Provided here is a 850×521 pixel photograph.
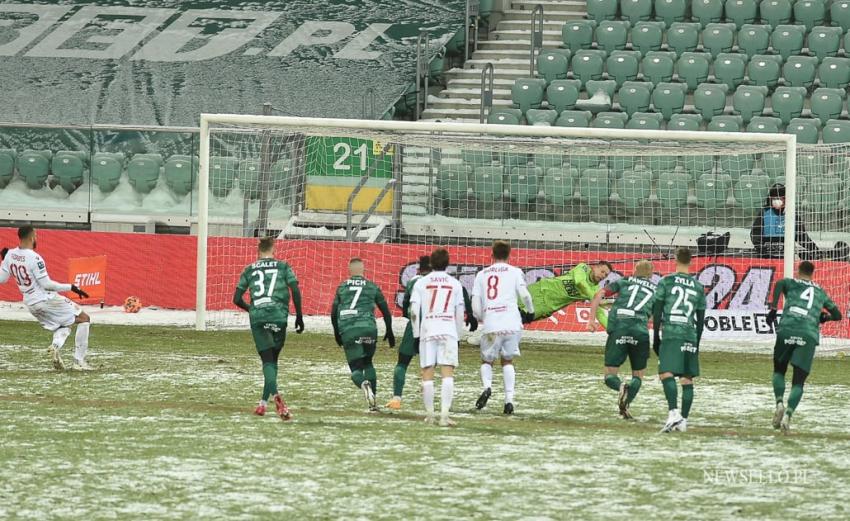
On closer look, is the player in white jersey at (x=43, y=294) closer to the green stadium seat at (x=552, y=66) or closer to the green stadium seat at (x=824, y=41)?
the green stadium seat at (x=552, y=66)

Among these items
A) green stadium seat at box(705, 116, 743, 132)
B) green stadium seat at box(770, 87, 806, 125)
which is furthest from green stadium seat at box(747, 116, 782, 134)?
A: green stadium seat at box(770, 87, 806, 125)

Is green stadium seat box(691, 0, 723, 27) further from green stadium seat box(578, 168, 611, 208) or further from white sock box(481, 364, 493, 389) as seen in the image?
white sock box(481, 364, 493, 389)

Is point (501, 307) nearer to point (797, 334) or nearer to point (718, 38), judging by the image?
point (797, 334)

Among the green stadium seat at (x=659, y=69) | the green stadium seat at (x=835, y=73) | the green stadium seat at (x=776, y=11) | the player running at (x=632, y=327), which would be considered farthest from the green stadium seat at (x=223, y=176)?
the green stadium seat at (x=776, y=11)

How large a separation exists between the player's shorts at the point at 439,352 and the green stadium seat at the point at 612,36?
15.9 meters

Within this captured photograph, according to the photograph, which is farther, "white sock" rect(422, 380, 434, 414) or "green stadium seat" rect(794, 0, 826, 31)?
"green stadium seat" rect(794, 0, 826, 31)

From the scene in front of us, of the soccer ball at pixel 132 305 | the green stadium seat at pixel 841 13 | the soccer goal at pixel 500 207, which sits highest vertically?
the green stadium seat at pixel 841 13

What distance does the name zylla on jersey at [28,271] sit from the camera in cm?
1684

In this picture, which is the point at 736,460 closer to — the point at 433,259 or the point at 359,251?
the point at 433,259

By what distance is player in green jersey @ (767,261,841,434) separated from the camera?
42.9 feet

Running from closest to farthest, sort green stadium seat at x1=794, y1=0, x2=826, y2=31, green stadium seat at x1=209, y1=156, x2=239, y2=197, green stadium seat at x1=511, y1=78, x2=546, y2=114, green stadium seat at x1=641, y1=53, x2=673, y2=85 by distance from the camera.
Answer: green stadium seat at x1=209, y1=156, x2=239, y2=197, green stadium seat at x1=641, y1=53, x2=673, y2=85, green stadium seat at x1=511, y1=78, x2=546, y2=114, green stadium seat at x1=794, y1=0, x2=826, y2=31

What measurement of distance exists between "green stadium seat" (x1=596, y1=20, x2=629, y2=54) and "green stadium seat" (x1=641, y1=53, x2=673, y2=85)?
41.4 inches

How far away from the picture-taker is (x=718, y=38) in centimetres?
2755

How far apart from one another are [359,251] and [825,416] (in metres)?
10.4
